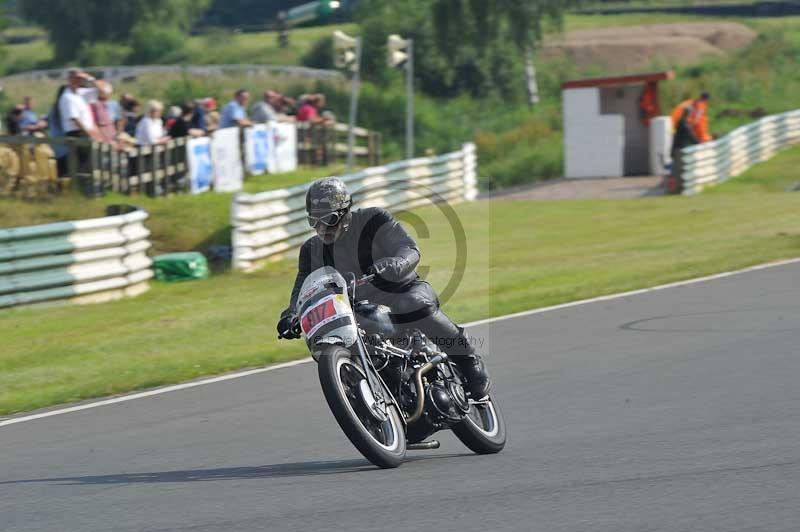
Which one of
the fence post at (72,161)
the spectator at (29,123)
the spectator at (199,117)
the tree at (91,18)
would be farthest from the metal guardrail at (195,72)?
the fence post at (72,161)

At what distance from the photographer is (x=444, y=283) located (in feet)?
53.6

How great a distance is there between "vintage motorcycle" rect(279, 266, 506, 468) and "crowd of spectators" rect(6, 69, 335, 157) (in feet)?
39.4

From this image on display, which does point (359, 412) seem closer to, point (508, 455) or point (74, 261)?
point (508, 455)

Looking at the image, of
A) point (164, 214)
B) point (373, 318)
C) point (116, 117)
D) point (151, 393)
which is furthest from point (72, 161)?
point (373, 318)

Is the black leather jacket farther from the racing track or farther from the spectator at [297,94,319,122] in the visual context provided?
the spectator at [297,94,319,122]

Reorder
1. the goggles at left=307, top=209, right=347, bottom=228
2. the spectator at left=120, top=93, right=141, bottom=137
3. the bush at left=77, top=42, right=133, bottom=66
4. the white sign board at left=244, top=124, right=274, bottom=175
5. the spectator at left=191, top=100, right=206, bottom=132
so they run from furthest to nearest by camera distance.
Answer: the bush at left=77, top=42, right=133, bottom=66 < the white sign board at left=244, top=124, right=274, bottom=175 < the spectator at left=191, top=100, right=206, bottom=132 < the spectator at left=120, top=93, right=141, bottom=137 < the goggles at left=307, top=209, right=347, bottom=228

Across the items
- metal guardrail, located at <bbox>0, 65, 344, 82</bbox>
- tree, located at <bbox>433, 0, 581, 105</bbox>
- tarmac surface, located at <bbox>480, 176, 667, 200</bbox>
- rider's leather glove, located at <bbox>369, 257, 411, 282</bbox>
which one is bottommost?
tarmac surface, located at <bbox>480, 176, 667, 200</bbox>

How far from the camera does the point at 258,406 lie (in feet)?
31.1

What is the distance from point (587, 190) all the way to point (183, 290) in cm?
1519

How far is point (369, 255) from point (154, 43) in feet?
267

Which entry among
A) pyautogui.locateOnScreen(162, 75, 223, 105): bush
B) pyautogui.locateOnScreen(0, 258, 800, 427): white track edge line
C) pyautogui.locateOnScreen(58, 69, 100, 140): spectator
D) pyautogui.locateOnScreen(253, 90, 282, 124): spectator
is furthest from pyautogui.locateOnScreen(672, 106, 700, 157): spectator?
pyautogui.locateOnScreen(162, 75, 223, 105): bush

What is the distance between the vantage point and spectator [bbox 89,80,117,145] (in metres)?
19.2

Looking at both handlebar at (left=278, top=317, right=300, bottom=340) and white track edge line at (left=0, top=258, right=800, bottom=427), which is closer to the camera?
handlebar at (left=278, top=317, right=300, bottom=340)

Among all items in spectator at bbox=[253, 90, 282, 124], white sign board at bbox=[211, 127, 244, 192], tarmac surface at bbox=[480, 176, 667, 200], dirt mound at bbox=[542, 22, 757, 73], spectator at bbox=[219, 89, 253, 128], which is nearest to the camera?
white sign board at bbox=[211, 127, 244, 192]
